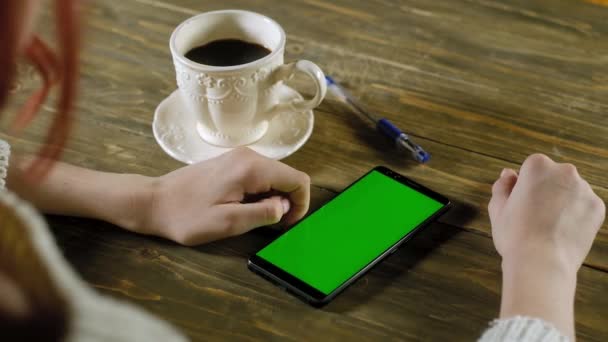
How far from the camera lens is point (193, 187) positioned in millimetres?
831

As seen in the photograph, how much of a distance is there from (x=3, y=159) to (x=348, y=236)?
42 centimetres

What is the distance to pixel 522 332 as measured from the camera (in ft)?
2.21

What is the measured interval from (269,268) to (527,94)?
1.56ft

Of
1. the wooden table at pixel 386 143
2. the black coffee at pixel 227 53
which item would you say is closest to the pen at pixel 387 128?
the wooden table at pixel 386 143

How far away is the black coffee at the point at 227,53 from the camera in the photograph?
0.92m

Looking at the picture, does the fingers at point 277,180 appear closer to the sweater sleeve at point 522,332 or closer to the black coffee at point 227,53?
the black coffee at point 227,53

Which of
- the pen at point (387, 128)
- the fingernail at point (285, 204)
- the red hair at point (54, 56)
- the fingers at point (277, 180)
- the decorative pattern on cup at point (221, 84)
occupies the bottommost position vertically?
the fingernail at point (285, 204)

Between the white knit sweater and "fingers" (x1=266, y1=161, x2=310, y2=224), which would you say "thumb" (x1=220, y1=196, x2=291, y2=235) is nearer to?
"fingers" (x1=266, y1=161, x2=310, y2=224)

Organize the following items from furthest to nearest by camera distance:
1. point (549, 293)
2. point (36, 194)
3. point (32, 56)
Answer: point (36, 194), point (549, 293), point (32, 56)

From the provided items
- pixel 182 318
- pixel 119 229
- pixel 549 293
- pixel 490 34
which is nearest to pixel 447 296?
pixel 549 293

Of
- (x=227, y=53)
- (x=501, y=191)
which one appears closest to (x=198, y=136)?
(x=227, y=53)

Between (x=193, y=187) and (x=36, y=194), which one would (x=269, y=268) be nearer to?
(x=193, y=187)

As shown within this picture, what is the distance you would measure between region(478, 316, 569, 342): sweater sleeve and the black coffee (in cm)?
45

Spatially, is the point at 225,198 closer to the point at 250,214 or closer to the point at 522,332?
the point at 250,214
